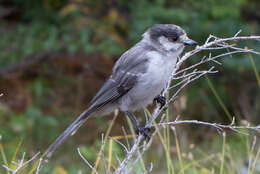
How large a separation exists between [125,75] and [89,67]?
3264 millimetres

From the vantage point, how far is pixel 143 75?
12.4ft

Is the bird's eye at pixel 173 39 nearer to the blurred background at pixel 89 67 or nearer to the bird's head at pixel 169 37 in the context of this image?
the bird's head at pixel 169 37

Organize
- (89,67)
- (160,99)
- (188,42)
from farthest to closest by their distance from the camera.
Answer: (89,67) < (160,99) < (188,42)

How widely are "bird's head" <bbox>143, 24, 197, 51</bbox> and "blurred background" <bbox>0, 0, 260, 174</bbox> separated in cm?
186

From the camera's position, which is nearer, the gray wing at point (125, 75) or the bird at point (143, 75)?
the bird at point (143, 75)

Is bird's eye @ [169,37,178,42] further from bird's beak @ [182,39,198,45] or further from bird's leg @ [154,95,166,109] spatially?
bird's leg @ [154,95,166,109]

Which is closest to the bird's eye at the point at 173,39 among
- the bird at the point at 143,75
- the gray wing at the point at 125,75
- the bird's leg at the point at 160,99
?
the bird at the point at 143,75

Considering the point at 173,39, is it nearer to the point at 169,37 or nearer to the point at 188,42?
the point at 169,37

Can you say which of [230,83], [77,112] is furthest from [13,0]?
[230,83]

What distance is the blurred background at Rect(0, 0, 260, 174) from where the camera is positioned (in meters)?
5.96

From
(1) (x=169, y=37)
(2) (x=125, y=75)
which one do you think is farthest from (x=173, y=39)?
(2) (x=125, y=75)

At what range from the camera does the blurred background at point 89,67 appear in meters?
5.96

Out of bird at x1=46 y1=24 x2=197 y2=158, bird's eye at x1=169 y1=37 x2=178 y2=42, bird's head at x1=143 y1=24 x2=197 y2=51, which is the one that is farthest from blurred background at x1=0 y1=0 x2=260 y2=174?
bird's eye at x1=169 y1=37 x2=178 y2=42

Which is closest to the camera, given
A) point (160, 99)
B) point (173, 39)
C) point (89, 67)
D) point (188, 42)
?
point (188, 42)
